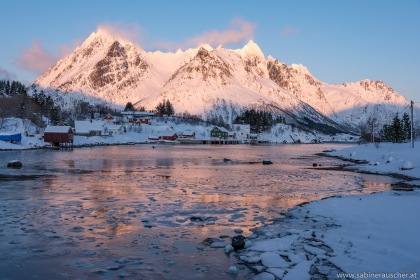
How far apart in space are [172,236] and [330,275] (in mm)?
7687

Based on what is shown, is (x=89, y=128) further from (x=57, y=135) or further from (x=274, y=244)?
(x=274, y=244)

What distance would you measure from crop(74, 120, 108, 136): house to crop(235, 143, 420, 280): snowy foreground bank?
169 m

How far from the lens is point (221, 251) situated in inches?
642

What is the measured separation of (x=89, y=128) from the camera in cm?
18475

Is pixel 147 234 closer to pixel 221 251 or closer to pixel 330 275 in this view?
pixel 221 251

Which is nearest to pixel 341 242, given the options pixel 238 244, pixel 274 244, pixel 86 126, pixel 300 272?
pixel 274 244

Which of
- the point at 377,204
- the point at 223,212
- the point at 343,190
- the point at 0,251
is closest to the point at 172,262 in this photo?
the point at 0,251

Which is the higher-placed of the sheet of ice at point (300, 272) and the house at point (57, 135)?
the house at point (57, 135)

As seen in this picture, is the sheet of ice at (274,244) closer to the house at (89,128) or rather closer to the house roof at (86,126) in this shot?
the house at (89,128)

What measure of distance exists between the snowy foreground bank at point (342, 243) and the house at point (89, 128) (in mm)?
168571

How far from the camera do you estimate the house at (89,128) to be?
181 meters

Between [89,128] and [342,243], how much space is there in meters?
180

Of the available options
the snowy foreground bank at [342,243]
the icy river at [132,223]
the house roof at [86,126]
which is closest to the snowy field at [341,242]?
the snowy foreground bank at [342,243]

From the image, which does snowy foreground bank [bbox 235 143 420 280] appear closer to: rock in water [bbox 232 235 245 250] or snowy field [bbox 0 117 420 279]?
snowy field [bbox 0 117 420 279]
